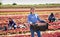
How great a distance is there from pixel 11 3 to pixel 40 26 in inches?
1670

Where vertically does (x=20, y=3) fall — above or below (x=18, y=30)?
below

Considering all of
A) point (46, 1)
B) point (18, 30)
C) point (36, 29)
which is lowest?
point (46, 1)

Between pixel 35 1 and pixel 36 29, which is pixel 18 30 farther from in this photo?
pixel 35 1

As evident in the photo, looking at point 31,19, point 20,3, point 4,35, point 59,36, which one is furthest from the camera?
point 20,3

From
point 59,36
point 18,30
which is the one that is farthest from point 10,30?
point 59,36

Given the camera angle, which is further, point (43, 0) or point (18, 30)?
point (43, 0)

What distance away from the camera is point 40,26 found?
33.3 ft

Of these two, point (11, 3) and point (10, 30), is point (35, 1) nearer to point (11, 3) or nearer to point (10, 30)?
point (11, 3)

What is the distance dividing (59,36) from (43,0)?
40178 millimetres

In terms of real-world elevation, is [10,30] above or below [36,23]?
below

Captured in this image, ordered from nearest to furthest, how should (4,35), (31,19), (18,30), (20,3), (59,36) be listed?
(31,19) < (59,36) < (4,35) < (18,30) < (20,3)

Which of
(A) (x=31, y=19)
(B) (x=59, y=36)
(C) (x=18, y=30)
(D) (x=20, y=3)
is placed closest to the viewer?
(A) (x=31, y=19)

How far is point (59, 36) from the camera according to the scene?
12.7m

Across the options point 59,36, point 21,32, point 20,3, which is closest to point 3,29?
point 21,32
